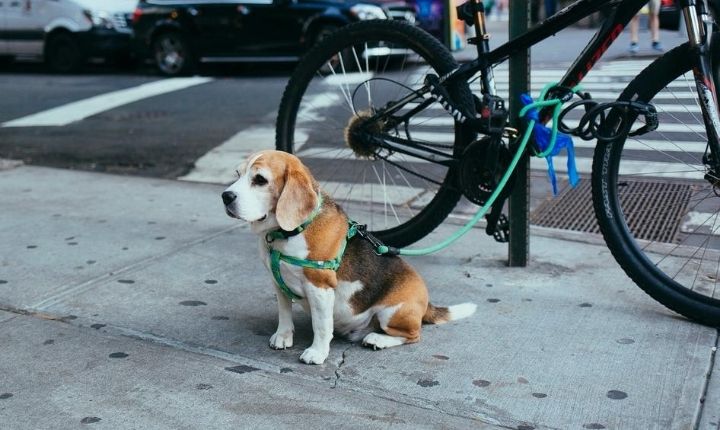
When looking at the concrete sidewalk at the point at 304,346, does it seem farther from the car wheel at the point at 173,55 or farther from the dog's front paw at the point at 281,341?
the car wheel at the point at 173,55

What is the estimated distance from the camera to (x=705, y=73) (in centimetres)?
380

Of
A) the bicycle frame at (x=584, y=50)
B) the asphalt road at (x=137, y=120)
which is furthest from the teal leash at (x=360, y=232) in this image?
the asphalt road at (x=137, y=120)

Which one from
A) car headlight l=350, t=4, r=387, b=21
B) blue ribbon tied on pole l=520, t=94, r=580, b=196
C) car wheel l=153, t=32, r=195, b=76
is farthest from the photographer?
car wheel l=153, t=32, r=195, b=76

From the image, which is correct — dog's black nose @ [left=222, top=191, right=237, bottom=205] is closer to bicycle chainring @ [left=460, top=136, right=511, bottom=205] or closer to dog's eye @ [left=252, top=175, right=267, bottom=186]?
dog's eye @ [left=252, top=175, right=267, bottom=186]

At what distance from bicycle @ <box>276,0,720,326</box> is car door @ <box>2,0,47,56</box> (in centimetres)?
1112

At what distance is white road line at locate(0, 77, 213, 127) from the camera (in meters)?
9.95

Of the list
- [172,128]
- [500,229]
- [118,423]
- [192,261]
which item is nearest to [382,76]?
[500,229]

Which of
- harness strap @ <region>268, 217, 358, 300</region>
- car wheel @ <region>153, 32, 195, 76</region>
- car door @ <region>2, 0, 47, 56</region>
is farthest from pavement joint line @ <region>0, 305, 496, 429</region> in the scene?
car door @ <region>2, 0, 47, 56</region>

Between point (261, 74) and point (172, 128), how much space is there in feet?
17.2

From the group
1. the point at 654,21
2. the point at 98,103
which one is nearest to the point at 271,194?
the point at 98,103

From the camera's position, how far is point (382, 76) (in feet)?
16.1

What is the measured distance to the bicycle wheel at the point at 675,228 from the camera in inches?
154

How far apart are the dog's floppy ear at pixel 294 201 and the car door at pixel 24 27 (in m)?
13.2

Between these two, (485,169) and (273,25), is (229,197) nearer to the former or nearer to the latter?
(485,169)
